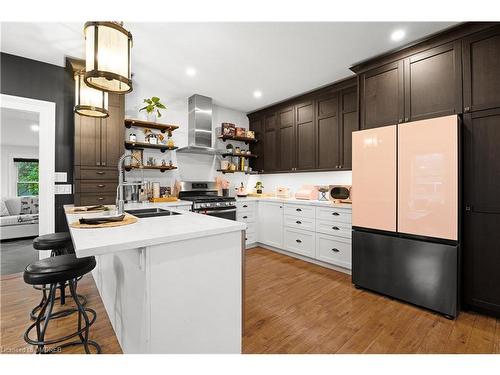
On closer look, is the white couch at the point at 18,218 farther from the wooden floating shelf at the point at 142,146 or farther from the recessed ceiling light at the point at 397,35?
the recessed ceiling light at the point at 397,35

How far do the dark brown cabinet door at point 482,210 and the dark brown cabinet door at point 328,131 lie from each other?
5.39 ft

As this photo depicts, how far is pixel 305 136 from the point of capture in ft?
13.6

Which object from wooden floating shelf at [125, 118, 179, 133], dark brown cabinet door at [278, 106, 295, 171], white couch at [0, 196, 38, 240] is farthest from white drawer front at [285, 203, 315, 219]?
white couch at [0, 196, 38, 240]

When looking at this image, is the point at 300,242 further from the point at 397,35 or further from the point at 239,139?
the point at 397,35

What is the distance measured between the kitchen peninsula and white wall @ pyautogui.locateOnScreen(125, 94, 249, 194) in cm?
261

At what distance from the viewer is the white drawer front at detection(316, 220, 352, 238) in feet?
10.2

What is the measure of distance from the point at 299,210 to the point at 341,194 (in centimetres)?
67

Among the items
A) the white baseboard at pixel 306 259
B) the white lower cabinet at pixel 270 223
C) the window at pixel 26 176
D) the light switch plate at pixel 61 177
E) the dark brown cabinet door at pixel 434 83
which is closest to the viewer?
the dark brown cabinet door at pixel 434 83

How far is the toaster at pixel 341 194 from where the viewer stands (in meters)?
3.32

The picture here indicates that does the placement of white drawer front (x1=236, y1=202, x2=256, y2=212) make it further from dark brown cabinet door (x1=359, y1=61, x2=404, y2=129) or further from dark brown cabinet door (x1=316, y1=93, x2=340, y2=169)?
dark brown cabinet door (x1=359, y1=61, x2=404, y2=129)

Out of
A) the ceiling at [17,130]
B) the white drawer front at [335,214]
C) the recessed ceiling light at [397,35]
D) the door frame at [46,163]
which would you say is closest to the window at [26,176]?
the ceiling at [17,130]

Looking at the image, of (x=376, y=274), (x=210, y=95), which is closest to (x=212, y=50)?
(x=210, y=95)
